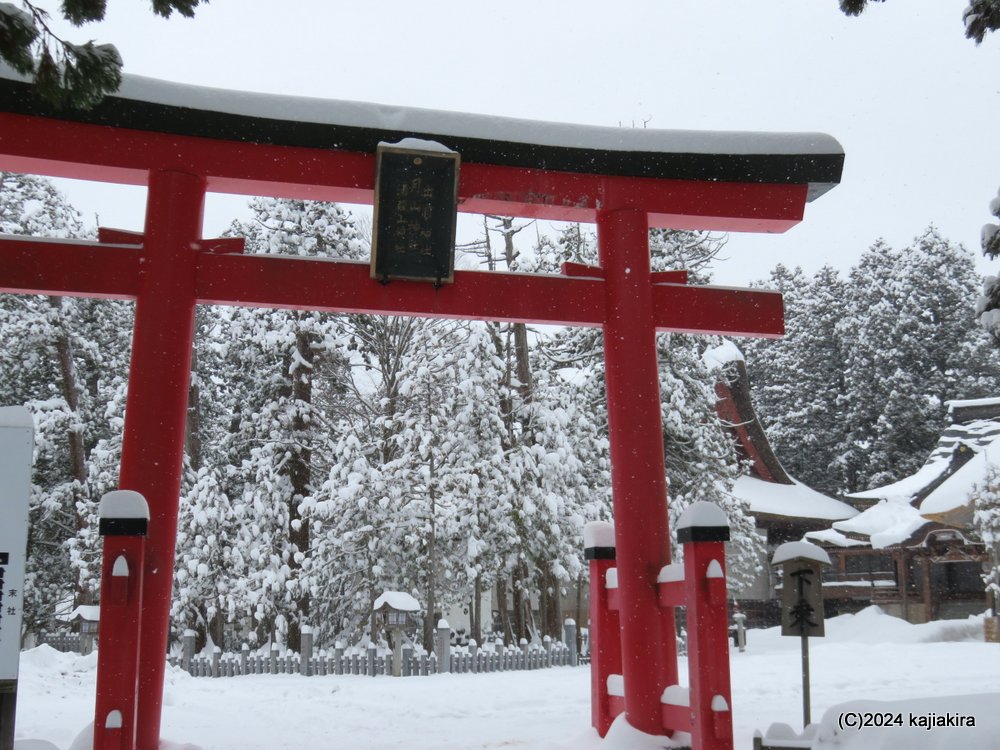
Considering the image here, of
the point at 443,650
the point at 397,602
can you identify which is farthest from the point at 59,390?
the point at 443,650

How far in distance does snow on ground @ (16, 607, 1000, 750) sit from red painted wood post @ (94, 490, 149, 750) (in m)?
2.56

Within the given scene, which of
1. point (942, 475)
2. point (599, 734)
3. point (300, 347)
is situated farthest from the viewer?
point (942, 475)

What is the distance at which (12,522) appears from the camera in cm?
516

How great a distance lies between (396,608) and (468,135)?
430 inches

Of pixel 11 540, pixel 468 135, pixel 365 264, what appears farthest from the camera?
pixel 468 135

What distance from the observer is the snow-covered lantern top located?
1616 centimetres

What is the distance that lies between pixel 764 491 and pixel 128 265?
2363 centimetres

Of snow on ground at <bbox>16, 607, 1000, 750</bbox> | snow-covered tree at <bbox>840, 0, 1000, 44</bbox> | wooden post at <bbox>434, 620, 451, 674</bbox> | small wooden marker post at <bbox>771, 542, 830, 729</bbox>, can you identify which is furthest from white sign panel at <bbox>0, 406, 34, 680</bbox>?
wooden post at <bbox>434, 620, 451, 674</bbox>

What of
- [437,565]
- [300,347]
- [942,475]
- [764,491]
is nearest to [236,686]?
[437,565]

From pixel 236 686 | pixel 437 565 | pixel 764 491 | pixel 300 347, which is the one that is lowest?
pixel 236 686

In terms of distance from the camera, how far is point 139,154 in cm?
732

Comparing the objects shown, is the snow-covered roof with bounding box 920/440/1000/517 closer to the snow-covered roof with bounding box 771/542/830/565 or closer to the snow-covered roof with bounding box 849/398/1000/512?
the snow-covered roof with bounding box 849/398/1000/512

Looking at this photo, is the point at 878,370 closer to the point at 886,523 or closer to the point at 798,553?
the point at 886,523

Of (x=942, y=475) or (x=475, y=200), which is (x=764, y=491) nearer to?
(x=942, y=475)
